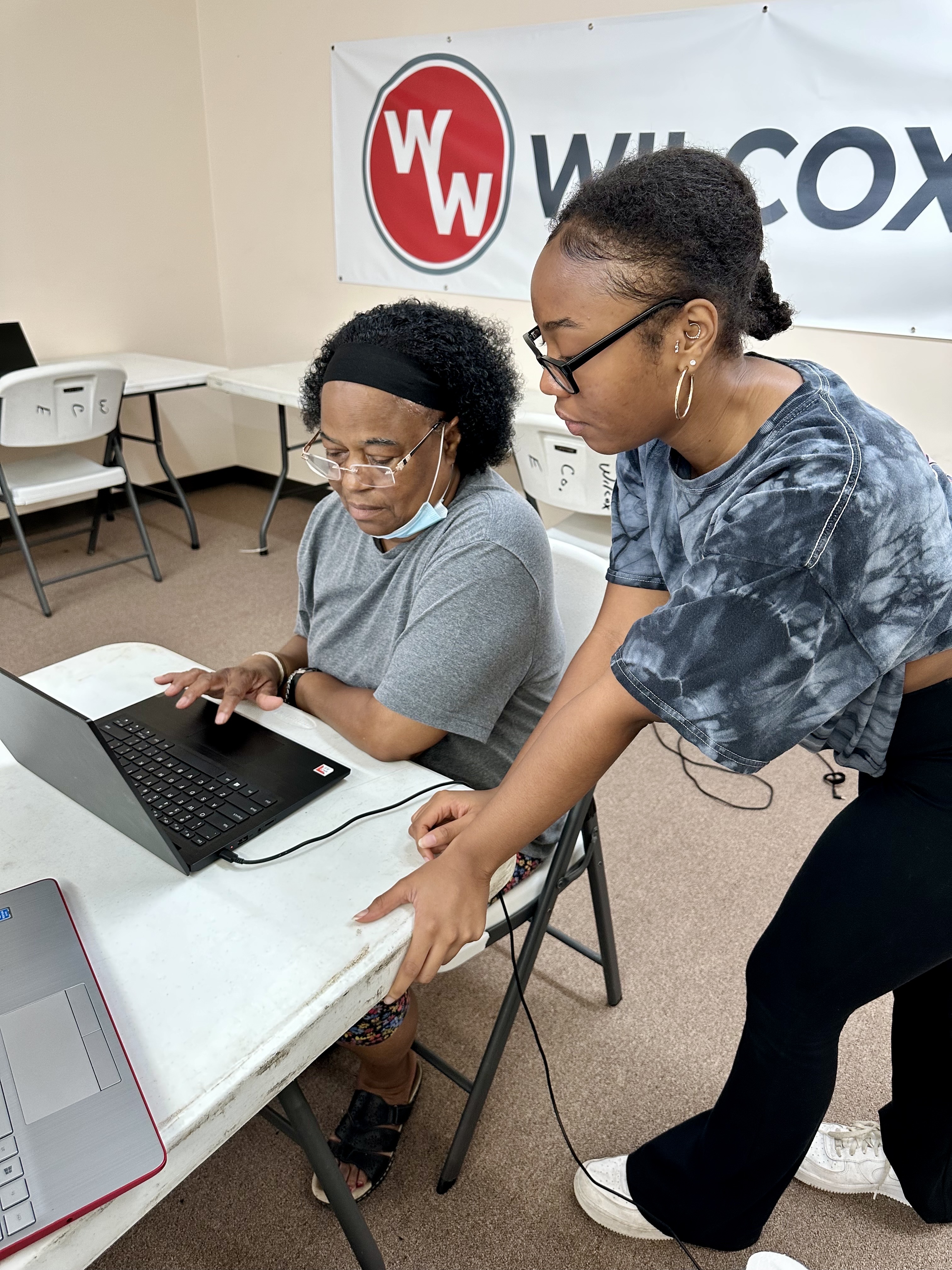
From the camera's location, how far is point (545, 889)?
4.15ft

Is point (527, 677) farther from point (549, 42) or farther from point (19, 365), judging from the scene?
point (19, 365)

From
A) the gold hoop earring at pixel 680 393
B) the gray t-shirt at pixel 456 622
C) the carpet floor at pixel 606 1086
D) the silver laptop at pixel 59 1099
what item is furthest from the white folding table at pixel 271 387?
the silver laptop at pixel 59 1099

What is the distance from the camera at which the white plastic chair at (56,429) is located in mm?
2949

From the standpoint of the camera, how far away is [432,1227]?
Result: 132cm

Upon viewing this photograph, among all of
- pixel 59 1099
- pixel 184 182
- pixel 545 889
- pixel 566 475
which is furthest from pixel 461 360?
pixel 184 182

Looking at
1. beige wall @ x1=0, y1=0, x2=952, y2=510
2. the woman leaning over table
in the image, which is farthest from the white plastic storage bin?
the woman leaning over table

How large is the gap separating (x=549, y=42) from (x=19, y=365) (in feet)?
7.70

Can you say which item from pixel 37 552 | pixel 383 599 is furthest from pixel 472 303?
pixel 383 599

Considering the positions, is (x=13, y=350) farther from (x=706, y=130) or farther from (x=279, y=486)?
(x=706, y=130)

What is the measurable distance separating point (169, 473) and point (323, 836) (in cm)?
327

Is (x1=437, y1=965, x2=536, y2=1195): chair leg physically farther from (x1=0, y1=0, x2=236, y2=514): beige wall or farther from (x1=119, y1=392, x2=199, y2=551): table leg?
(x1=0, y1=0, x2=236, y2=514): beige wall

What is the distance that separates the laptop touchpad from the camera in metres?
0.63

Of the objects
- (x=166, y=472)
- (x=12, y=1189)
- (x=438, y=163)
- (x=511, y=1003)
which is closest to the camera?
(x=12, y=1189)

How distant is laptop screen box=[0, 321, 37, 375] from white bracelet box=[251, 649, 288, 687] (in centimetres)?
273
